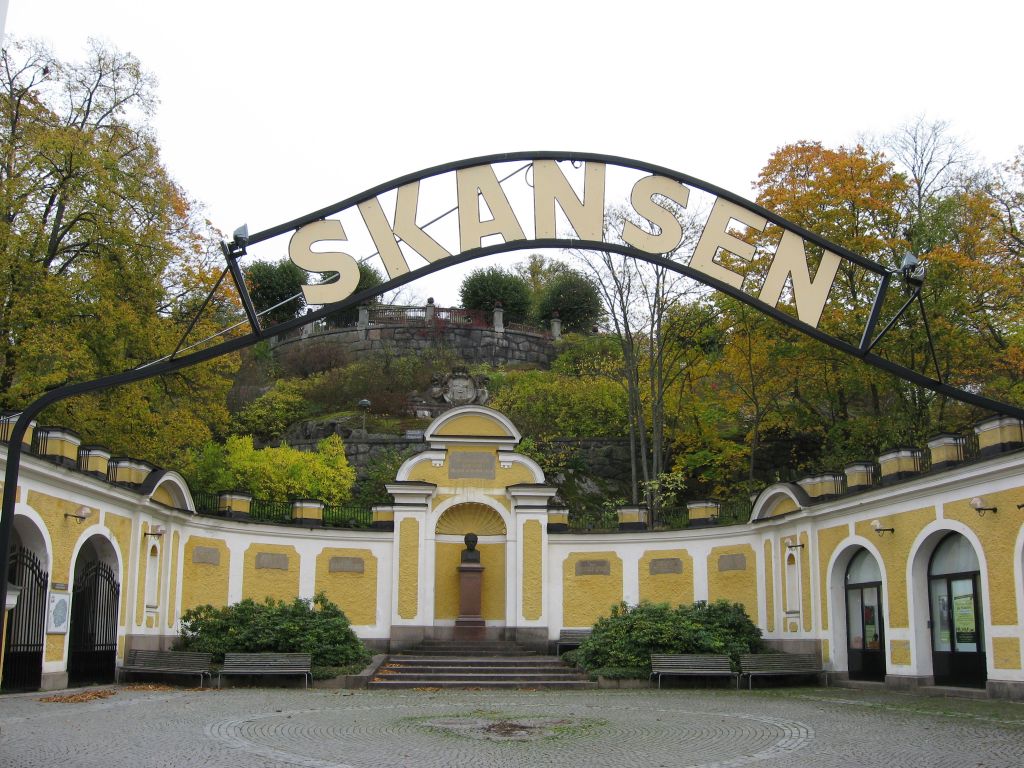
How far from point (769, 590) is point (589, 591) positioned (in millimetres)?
4400

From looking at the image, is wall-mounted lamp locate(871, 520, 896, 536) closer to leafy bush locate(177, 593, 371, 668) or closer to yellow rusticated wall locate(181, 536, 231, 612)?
leafy bush locate(177, 593, 371, 668)

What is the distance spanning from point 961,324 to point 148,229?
827 inches

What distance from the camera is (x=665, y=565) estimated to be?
947 inches

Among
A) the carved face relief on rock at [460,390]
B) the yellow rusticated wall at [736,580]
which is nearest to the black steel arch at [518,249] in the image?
the yellow rusticated wall at [736,580]

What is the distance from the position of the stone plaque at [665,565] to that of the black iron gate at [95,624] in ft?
39.8

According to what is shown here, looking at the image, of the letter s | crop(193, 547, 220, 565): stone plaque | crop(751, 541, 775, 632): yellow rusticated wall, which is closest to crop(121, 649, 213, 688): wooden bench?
crop(193, 547, 220, 565): stone plaque

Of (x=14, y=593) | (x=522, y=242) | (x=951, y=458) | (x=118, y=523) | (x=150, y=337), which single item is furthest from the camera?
(x=150, y=337)

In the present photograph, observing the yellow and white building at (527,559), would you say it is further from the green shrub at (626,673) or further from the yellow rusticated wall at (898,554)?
the green shrub at (626,673)

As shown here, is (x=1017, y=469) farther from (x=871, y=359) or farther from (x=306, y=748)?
(x=306, y=748)

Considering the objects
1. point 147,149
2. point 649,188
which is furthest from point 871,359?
point 147,149

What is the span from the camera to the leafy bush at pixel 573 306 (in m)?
55.7

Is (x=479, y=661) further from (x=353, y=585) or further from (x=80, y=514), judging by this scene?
(x=80, y=514)

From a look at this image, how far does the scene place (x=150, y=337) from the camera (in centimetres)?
2344

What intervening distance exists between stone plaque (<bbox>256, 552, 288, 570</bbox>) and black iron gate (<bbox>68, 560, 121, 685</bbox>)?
459 cm
